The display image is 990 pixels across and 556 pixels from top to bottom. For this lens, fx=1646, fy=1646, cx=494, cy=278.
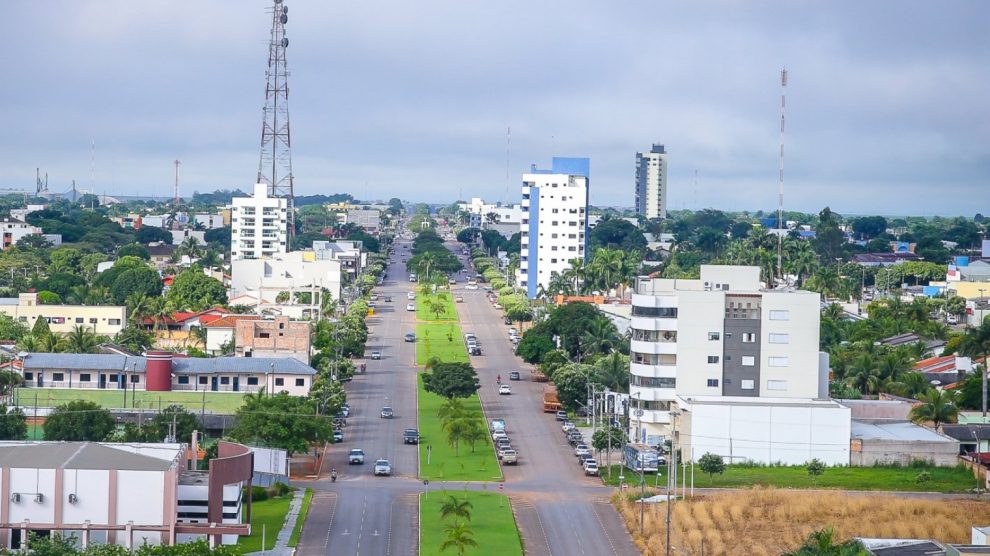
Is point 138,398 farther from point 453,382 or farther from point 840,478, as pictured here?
point 840,478

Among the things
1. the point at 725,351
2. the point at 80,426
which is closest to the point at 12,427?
the point at 80,426

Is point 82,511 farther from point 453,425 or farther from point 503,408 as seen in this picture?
point 503,408

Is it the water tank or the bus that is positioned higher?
the water tank

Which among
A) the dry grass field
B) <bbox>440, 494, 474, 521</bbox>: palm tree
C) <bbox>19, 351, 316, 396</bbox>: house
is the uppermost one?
<bbox>19, 351, 316, 396</bbox>: house

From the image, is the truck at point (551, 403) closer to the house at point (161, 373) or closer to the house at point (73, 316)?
the house at point (161, 373)

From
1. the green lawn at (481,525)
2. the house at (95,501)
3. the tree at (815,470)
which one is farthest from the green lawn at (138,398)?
the tree at (815,470)

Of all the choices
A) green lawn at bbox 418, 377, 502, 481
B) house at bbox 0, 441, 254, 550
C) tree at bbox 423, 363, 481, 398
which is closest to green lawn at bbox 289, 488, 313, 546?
house at bbox 0, 441, 254, 550

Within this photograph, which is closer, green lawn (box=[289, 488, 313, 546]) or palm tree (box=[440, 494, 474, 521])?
green lawn (box=[289, 488, 313, 546])

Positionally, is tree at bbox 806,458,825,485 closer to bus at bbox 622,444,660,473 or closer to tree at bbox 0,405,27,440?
bus at bbox 622,444,660,473
